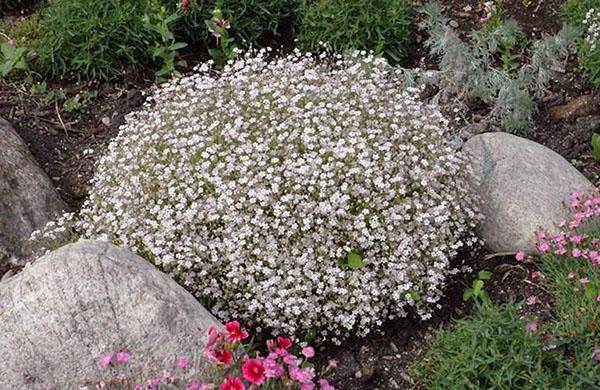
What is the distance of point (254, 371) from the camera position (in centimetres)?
319

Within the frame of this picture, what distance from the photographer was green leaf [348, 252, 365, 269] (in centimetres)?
429

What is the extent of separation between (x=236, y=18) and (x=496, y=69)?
1.73 metres

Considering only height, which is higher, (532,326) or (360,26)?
(532,326)

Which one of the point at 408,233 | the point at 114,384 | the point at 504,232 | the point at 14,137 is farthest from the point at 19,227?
the point at 504,232

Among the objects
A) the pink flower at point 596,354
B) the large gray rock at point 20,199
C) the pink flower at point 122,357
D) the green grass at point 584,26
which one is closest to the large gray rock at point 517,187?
the green grass at point 584,26

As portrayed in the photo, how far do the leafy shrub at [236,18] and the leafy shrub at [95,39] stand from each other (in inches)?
10.5

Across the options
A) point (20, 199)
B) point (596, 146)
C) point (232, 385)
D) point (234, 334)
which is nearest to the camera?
point (232, 385)

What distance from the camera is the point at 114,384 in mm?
3428

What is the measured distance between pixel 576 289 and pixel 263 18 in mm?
3149

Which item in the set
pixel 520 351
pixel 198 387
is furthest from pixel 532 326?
pixel 198 387

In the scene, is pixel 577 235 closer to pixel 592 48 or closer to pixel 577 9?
pixel 592 48

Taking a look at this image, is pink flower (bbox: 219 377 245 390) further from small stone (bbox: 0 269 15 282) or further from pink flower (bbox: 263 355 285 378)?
small stone (bbox: 0 269 15 282)

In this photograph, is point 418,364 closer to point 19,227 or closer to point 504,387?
point 504,387

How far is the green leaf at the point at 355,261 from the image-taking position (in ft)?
14.1
